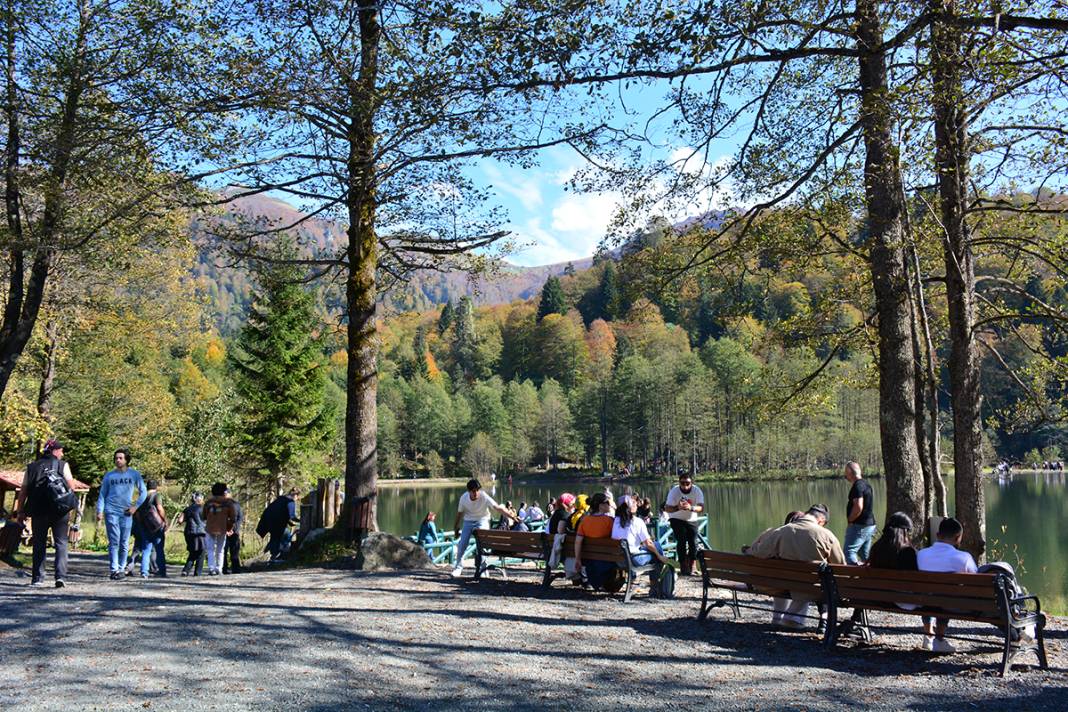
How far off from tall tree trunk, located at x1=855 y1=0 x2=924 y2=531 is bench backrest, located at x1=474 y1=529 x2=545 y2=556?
3.82m

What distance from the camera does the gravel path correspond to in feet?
17.1

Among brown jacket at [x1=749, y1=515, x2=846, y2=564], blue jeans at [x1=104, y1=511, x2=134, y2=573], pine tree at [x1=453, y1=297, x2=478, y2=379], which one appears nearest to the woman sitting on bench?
brown jacket at [x1=749, y1=515, x2=846, y2=564]

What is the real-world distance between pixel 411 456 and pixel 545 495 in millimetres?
37205

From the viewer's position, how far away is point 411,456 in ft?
364

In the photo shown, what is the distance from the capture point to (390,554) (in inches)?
453

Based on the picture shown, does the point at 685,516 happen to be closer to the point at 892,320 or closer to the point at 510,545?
the point at 510,545

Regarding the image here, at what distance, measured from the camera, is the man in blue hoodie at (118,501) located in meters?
10.5

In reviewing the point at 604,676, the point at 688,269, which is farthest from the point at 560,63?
the point at 604,676

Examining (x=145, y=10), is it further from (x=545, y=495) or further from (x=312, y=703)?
(x=545, y=495)

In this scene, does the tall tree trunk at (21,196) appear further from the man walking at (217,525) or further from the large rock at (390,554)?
the large rock at (390,554)

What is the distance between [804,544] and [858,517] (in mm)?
2557

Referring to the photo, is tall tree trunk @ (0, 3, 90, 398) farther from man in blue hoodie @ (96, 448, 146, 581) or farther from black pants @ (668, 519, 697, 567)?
black pants @ (668, 519, 697, 567)

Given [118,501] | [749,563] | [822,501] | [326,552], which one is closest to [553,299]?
[822,501]

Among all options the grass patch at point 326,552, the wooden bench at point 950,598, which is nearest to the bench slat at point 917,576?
the wooden bench at point 950,598
